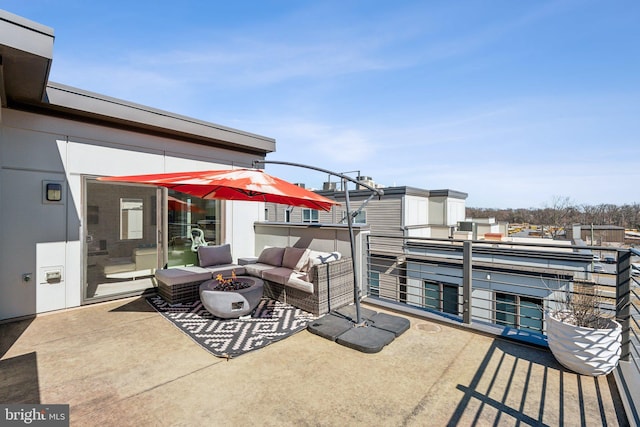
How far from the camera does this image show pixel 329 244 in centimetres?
535

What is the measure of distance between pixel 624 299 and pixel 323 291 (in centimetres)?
326

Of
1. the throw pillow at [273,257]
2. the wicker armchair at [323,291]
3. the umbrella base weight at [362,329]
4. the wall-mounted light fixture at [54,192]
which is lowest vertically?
the umbrella base weight at [362,329]

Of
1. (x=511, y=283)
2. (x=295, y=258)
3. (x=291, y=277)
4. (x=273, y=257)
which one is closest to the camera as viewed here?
(x=511, y=283)

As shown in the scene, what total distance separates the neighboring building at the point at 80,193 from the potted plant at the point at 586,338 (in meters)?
5.53

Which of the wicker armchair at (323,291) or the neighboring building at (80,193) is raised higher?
A: the neighboring building at (80,193)

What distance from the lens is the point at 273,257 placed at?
550cm

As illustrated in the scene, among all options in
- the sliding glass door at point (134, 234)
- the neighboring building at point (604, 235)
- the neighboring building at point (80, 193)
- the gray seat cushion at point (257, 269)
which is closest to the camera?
the neighboring building at point (80, 193)

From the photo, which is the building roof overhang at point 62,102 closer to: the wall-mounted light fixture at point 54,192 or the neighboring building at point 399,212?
the wall-mounted light fixture at point 54,192

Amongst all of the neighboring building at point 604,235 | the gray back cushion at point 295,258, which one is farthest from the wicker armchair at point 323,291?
the neighboring building at point 604,235

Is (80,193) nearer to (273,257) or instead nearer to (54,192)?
(54,192)

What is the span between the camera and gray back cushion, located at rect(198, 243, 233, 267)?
5.61 meters

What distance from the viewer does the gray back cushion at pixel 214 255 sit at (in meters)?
5.61

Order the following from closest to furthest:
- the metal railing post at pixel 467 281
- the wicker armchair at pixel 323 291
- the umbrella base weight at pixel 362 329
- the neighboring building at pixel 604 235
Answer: the umbrella base weight at pixel 362 329, the metal railing post at pixel 467 281, the wicker armchair at pixel 323 291, the neighboring building at pixel 604 235

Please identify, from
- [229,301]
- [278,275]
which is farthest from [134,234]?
[278,275]
